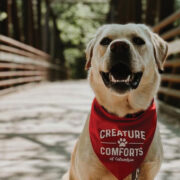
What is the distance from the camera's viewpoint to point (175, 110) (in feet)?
19.6

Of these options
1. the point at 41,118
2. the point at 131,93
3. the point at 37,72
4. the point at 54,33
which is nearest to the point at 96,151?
the point at 131,93

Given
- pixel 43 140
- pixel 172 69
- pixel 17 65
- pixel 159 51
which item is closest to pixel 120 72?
pixel 159 51

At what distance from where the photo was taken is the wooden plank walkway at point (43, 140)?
3254 millimetres

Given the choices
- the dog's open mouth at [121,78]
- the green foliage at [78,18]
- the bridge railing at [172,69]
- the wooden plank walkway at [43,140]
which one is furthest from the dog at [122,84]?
the green foliage at [78,18]

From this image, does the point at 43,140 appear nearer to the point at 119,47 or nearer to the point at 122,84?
the point at 122,84

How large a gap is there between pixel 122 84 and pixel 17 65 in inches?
326

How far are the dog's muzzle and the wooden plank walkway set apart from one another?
1.14 metres

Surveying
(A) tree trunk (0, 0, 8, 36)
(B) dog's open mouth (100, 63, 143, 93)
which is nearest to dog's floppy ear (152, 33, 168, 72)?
(B) dog's open mouth (100, 63, 143, 93)

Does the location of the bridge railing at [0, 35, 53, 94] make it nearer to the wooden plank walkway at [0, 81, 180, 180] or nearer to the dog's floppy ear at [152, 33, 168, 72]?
the wooden plank walkway at [0, 81, 180, 180]

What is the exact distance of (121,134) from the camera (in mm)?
2770

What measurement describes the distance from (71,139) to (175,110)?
7.99ft

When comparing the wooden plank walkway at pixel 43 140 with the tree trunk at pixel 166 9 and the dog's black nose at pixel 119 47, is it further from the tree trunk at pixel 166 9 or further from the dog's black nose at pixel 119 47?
the tree trunk at pixel 166 9

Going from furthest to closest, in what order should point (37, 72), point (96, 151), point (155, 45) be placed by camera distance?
point (37, 72) < point (155, 45) < point (96, 151)

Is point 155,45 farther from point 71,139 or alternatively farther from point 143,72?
point 71,139
